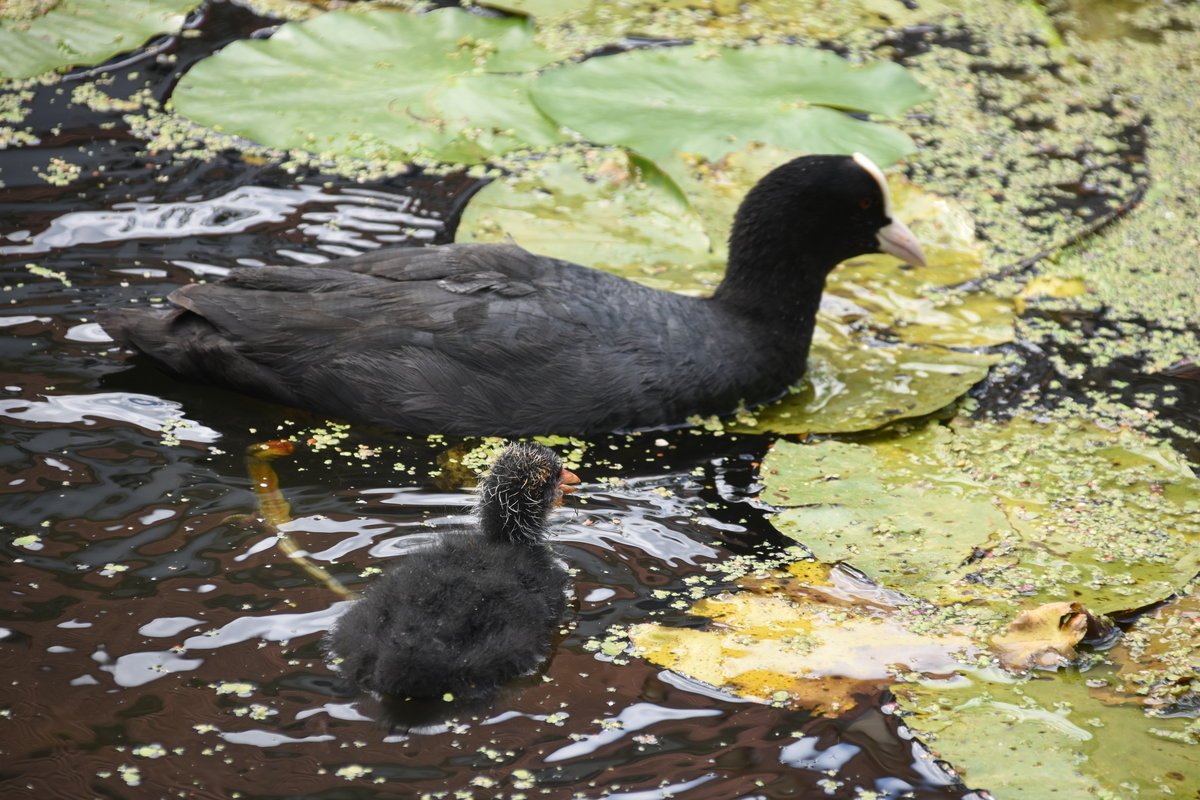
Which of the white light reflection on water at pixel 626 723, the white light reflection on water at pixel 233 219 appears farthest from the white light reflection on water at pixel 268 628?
the white light reflection on water at pixel 233 219

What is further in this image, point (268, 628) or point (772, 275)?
point (772, 275)

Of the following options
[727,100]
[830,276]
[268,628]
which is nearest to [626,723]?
[268,628]

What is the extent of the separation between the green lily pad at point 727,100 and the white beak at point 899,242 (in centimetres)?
81

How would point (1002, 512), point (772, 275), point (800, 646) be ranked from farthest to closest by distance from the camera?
point (772, 275) → point (1002, 512) → point (800, 646)

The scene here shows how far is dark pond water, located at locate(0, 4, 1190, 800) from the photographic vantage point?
2.76 m

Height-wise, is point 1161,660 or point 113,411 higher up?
point 113,411

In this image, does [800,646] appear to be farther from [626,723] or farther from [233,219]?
[233,219]

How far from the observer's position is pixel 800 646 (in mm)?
3203

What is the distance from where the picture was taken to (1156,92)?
709cm

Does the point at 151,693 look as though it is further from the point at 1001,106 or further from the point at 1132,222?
the point at 1001,106

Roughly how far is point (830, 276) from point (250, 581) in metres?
3.08

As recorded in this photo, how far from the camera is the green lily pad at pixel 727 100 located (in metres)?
5.45

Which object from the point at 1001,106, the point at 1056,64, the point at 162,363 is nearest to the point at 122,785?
the point at 162,363

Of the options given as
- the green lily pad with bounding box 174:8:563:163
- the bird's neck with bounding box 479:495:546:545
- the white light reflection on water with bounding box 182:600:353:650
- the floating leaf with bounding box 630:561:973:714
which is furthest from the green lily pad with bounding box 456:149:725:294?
the white light reflection on water with bounding box 182:600:353:650
